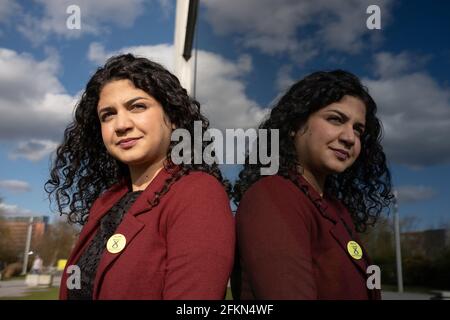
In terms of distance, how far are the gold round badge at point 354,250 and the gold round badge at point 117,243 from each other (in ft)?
1.40

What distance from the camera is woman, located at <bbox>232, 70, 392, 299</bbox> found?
0.74m

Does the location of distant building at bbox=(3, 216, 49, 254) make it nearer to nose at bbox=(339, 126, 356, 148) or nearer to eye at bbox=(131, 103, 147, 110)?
eye at bbox=(131, 103, 147, 110)

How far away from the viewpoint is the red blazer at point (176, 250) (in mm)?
720

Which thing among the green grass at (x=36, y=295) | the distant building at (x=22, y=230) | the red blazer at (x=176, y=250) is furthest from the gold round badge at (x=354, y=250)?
the distant building at (x=22, y=230)

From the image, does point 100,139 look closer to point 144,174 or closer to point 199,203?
point 144,174

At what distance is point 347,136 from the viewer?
2.83 ft

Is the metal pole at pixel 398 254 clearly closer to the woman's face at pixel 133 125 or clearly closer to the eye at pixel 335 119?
the eye at pixel 335 119

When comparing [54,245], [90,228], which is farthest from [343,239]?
[54,245]

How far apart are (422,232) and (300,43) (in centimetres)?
56

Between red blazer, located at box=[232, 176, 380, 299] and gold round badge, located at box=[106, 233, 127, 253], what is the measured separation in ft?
0.74

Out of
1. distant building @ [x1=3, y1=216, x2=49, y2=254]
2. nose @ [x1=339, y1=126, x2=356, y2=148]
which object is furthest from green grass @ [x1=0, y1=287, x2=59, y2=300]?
nose @ [x1=339, y1=126, x2=356, y2=148]

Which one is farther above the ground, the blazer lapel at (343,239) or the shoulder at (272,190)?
the shoulder at (272,190)

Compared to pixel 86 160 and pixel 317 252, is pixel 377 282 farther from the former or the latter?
pixel 86 160
